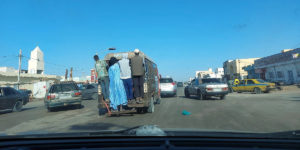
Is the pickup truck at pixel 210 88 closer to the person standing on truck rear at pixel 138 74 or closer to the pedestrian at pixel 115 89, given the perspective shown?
the person standing on truck rear at pixel 138 74

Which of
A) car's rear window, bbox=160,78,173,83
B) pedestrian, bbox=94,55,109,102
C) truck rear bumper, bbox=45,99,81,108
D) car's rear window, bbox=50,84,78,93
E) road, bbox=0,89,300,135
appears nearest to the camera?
road, bbox=0,89,300,135

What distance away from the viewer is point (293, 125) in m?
6.26

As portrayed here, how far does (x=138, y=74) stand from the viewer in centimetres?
864

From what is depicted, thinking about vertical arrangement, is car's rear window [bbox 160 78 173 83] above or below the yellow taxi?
above

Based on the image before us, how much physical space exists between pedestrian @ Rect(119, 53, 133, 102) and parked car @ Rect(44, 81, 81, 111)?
16.2ft

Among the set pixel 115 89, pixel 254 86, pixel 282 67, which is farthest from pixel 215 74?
pixel 115 89

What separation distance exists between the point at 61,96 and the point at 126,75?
523 cm

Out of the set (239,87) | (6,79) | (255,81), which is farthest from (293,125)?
(6,79)

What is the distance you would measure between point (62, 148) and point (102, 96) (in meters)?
7.24

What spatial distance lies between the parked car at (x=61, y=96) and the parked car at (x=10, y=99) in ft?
10.1

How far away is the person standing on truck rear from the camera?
864cm

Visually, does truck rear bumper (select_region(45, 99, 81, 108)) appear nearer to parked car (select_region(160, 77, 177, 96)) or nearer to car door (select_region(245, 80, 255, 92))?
parked car (select_region(160, 77, 177, 96))

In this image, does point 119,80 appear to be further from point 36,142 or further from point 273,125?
point 36,142

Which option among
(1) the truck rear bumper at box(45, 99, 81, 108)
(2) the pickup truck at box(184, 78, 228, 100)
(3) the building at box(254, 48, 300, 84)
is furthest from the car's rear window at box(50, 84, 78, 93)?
(3) the building at box(254, 48, 300, 84)
